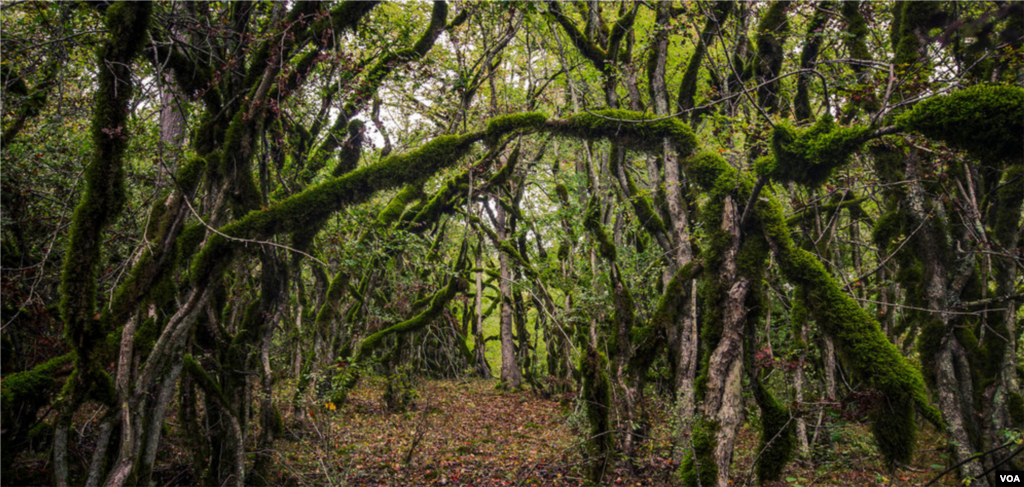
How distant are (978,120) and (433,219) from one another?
7.36m

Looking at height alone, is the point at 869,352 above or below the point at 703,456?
above

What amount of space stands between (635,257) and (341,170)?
520 cm

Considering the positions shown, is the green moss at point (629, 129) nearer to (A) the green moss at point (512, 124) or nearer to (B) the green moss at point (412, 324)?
(A) the green moss at point (512, 124)

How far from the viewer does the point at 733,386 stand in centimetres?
430

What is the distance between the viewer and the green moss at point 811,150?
3.83 meters

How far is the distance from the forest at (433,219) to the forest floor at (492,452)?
0.09 m

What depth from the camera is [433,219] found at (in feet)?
29.1

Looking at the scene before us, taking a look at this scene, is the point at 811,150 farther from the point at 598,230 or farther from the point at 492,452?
the point at 492,452

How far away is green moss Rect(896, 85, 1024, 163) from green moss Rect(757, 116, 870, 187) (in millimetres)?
369

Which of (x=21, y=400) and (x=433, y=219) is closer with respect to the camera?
(x=21, y=400)

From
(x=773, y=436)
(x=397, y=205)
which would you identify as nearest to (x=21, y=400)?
(x=397, y=205)

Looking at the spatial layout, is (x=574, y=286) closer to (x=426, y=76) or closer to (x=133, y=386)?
(x=426, y=76)

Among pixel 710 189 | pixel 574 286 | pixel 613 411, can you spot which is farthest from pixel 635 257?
pixel 710 189

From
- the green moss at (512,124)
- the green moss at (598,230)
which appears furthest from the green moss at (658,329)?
the green moss at (512,124)
